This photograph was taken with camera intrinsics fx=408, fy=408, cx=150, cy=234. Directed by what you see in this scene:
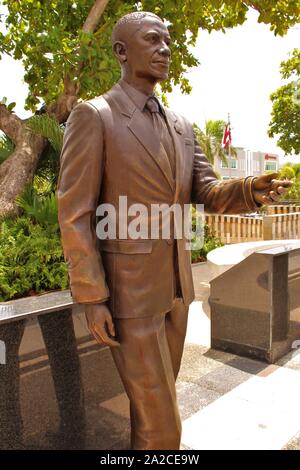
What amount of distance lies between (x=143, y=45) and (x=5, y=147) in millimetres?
6716

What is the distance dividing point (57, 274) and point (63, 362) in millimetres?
3523

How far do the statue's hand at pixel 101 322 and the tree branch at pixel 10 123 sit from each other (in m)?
6.33

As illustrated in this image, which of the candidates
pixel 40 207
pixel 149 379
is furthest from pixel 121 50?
pixel 40 207

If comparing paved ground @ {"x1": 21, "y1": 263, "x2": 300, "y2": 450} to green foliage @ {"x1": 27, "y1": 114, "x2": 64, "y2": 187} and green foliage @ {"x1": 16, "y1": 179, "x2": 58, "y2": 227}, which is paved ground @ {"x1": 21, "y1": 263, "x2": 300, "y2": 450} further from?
green foliage @ {"x1": 27, "y1": 114, "x2": 64, "y2": 187}

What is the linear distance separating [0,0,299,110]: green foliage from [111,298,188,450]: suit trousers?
5351 mm

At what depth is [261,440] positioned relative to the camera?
2.83m

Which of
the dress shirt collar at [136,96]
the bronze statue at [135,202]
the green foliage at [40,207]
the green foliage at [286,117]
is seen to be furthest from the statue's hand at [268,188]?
the green foliage at [286,117]

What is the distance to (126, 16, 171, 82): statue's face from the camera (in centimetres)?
177

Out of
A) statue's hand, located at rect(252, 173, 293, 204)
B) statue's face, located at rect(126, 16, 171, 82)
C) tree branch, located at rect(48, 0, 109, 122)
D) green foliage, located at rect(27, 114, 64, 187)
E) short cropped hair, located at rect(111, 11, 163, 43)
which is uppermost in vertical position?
tree branch, located at rect(48, 0, 109, 122)

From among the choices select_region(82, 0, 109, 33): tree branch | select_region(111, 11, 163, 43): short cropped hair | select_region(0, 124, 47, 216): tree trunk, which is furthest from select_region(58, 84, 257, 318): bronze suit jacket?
select_region(82, 0, 109, 33): tree branch

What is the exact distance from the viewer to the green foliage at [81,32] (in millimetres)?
6281

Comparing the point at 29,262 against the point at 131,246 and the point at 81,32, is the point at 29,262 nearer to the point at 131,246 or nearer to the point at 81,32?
the point at 81,32

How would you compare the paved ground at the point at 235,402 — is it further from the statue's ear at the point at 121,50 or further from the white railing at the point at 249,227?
the white railing at the point at 249,227

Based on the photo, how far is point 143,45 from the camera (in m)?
1.77
